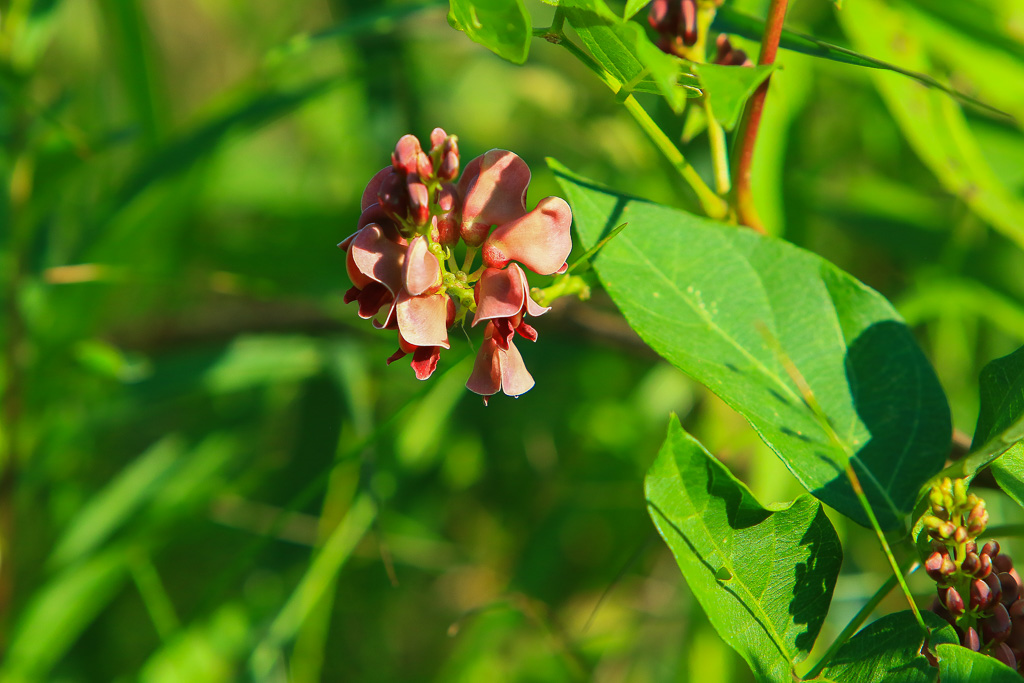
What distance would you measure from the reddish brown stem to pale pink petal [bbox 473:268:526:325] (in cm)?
21

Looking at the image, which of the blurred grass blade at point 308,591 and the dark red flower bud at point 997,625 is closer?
the dark red flower bud at point 997,625

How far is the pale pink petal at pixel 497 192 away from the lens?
45 centimetres

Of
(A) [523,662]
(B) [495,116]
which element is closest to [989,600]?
(A) [523,662]

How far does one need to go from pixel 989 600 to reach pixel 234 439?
1.14 meters

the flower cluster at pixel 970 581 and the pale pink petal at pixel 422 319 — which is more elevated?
the pale pink petal at pixel 422 319

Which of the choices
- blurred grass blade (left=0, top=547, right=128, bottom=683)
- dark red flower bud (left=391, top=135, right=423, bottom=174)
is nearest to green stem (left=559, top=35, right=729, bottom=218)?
dark red flower bud (left=391, top=135, right=423, bottom=174)

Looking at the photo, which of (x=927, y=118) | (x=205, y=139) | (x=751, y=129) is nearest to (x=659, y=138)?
(x=751, y=129)

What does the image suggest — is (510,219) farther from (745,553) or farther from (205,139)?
(205,139)

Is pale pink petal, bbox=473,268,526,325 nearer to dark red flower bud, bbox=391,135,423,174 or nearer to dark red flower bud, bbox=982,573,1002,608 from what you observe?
dark red flower bud, bbox=391,135,423,174

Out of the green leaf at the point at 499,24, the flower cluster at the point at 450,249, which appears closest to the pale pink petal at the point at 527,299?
the flower cluster at the point at 450,249

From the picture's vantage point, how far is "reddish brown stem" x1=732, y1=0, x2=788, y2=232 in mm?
473

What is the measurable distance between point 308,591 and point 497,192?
30.2 inches

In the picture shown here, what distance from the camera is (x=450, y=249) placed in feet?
1.51

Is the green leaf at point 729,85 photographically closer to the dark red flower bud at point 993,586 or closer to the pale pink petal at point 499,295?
the pale pink petal at point 499,295
